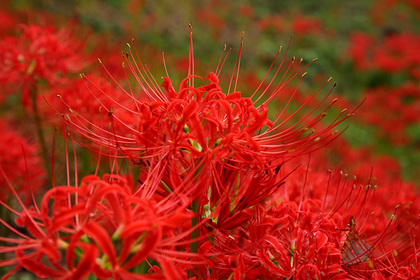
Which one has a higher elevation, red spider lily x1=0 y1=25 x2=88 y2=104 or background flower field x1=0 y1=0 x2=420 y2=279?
background flower field x1=0 y1=0 x2=420 y2=279

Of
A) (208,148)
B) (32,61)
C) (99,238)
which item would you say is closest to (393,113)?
(32,61)

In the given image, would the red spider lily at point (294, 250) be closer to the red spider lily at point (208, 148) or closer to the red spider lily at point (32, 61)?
the red spider lily at point (208, 148)

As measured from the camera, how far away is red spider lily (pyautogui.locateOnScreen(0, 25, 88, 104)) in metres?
1.95

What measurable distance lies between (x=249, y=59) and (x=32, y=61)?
5812mm

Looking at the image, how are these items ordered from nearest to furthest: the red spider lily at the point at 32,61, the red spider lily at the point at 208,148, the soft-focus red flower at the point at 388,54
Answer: the red spider lily at the point at 208,148 → the red spider lily at the point at 32,61 → the soft-focus red flower at the point at 388,54

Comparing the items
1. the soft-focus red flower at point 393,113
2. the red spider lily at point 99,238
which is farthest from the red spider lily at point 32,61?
the soft-focus red flower at point 393,113

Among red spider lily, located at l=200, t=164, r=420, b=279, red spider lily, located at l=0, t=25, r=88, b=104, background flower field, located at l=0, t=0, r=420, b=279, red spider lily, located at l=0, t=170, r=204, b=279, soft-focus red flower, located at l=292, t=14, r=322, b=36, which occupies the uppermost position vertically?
soft-focus red flower, located at l=292, t=14, r=322, b=36

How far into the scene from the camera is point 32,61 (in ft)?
6.41

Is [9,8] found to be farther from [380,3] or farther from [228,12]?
[380,3]

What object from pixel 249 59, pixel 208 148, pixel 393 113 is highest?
pixel 249 59

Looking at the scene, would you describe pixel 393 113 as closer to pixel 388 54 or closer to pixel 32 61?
pixel 388 54

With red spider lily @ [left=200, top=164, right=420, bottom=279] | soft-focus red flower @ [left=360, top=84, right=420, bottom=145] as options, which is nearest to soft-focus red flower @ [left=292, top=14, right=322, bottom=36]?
soft-focus red flower @ [left=360, top=84, right=420, bottom=145]

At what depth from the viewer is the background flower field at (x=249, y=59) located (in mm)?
2008

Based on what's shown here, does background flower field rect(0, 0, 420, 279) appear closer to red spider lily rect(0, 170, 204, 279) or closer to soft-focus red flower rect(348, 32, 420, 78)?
soft-focus red flower rect(348, 32, 420, 78)
